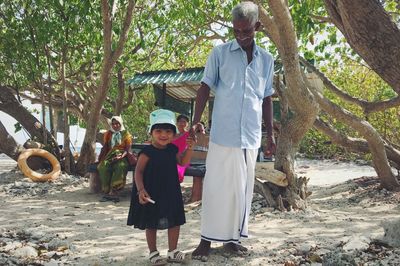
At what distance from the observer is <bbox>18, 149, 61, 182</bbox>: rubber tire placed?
820 cm

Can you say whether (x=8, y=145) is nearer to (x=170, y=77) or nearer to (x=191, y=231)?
(x=170, y=77)

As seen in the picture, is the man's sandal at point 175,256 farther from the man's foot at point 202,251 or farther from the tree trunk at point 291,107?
the tree trunk at point 291,107

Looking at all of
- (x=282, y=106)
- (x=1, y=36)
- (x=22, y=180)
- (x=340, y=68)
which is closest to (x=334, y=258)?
(x=282, y=106)

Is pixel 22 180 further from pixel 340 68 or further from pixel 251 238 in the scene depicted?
pixel 340 68

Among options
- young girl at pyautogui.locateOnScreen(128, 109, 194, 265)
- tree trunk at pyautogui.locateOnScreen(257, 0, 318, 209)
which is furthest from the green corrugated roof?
young girl at pyautogui.locateOnScreen(128, 109, 194, 265)

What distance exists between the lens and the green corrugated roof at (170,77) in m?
9.31

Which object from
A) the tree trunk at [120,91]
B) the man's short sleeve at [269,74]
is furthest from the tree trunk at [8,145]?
the man's short sleeve at [269,74]

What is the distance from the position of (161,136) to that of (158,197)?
0.46 m

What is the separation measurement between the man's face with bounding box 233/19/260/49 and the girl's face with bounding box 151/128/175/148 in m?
0.90

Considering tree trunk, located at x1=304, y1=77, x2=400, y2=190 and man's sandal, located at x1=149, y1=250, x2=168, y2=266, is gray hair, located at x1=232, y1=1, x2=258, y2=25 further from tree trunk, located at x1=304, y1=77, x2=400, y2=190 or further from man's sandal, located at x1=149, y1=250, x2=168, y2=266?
tree trunk, located at x1=304, y1=77, x2=400, y2=190

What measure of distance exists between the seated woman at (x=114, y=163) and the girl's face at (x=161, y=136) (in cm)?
375

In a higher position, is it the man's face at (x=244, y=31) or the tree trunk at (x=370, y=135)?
the man's face at (x=244, y=31)

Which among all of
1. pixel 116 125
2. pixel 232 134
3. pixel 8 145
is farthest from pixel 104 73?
pixel 232 134

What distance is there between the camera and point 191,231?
4676mm
